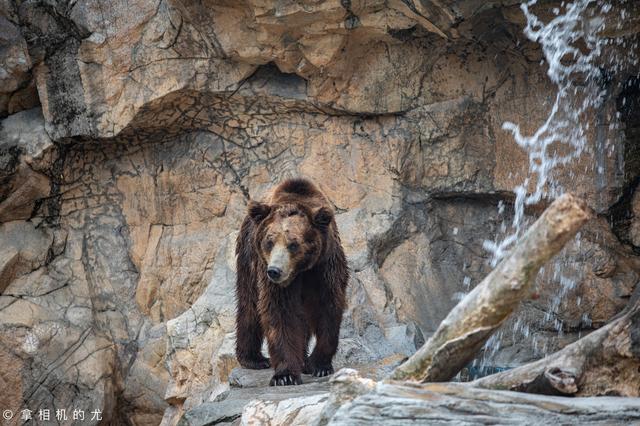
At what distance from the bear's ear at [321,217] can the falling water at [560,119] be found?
2.79 metres

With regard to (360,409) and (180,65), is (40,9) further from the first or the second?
(360,409)

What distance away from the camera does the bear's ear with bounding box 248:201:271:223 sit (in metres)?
6.25

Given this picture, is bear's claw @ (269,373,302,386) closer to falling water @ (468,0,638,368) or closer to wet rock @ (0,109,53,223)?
falling water @ (468,0,638,368)

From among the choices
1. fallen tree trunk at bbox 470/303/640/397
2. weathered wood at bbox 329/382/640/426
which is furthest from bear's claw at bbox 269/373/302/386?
weathered wood at bbox 329/382/640/426

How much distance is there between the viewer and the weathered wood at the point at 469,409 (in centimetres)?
382

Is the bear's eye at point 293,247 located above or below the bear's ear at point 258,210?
below

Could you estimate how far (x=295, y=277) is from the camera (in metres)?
6.27

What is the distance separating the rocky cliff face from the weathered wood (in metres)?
4.11

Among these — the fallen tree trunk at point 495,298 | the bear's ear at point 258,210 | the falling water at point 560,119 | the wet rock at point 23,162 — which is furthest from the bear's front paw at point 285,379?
the wet rock at point 23,162

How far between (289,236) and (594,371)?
7.76ft

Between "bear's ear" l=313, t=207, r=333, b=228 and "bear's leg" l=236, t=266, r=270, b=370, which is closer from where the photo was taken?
"bear's ear" l=313, t=207, r=333, b=228

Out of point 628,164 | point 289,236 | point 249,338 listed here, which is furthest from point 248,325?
point 628,164

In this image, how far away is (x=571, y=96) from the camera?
8.77 metres

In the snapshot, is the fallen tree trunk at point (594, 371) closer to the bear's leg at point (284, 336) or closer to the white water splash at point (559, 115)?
the bear's leg at point (284, 336)
